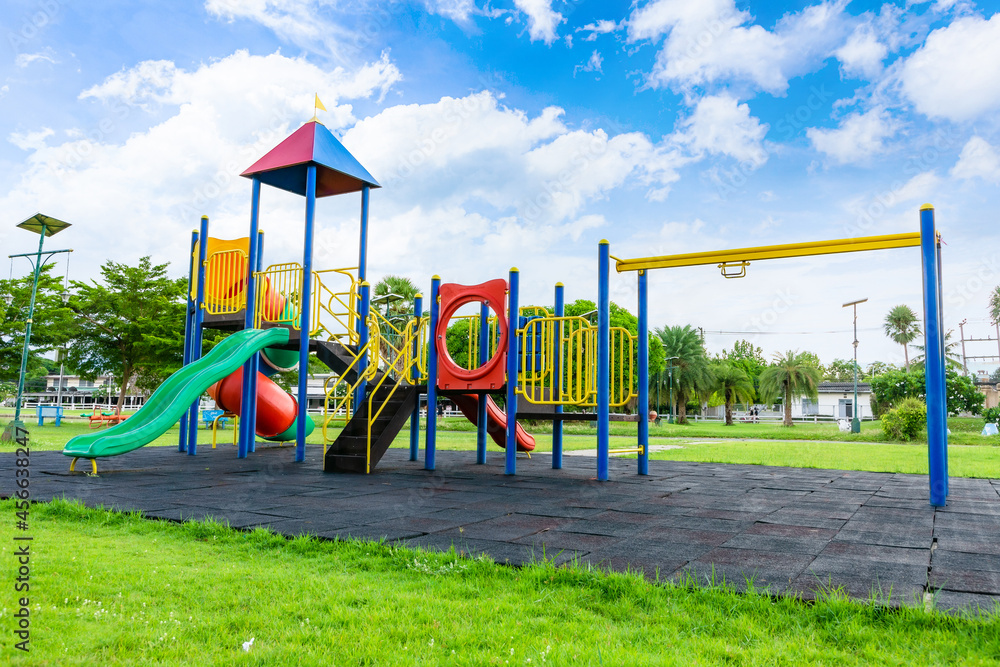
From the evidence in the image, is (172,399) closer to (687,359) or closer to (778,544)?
(778,544)

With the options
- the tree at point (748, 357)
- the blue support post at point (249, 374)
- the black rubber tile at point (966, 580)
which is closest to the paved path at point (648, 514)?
the black rubber tile at point (966, 580)

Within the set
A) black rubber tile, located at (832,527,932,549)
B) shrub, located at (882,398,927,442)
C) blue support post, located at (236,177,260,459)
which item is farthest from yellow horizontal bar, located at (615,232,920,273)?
shrub, located at (882,398,927,442)

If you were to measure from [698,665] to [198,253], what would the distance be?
44.4ft

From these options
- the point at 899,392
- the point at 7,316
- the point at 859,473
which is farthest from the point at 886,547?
the point at 899,392

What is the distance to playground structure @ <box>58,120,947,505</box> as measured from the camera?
346 inches

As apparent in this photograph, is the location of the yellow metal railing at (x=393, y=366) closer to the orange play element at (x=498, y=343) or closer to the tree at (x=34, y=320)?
the orange play element at (x=498, y=343)

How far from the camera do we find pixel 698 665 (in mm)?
2533

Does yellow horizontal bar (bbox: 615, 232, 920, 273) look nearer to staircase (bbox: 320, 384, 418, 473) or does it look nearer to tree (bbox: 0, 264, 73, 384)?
staircase (bbox: 320, 384, 418, 473)

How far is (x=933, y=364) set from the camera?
6.81 m

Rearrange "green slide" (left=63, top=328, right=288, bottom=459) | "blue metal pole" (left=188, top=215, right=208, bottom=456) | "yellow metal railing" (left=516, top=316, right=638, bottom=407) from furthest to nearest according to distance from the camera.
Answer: "blue metal pole" (left=188, top=215, right=208, bottom=456)
"yellow metal railing" (left=516, top=316, right=638, bottom=407)
"green slide" (left=63, top=328, right=288, bottom=459)

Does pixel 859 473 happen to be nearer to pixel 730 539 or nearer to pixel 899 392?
pixel 730 539

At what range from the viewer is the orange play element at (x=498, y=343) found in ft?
32.1

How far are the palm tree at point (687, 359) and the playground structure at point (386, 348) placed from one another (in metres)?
38.8

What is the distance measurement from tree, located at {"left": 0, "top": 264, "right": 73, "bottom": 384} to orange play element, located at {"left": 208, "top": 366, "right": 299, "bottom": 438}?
1443 centimetres
